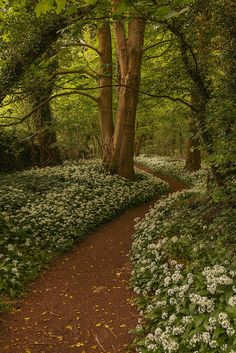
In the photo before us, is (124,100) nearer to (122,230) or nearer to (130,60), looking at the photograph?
(130,60)

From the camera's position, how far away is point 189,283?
5980mm

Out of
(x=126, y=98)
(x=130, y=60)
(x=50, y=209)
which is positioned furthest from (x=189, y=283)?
(x=130, y=60)

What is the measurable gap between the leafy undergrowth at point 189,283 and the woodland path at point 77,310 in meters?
0.41

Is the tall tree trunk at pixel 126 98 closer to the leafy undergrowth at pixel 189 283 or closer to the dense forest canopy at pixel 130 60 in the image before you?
the dense forest canopy at pixel 130 60

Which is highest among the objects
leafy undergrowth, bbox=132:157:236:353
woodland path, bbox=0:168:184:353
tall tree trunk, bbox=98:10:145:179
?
tall tree trunk, bbox=98:10:145:179

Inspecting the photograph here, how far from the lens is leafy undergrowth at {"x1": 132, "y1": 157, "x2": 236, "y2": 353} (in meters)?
4.91

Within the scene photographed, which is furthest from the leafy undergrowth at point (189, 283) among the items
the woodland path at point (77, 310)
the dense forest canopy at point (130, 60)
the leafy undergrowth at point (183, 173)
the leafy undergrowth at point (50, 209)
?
the leafy undergrowth at point (183, 173)

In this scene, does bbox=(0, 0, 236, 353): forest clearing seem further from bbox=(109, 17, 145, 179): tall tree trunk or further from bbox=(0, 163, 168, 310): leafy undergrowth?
bbox=(109, 17, 145, 179): tall tree trunk

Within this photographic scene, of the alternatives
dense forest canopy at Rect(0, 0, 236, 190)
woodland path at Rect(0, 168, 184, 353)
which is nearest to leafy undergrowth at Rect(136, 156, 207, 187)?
dense forest canopy at Rect(0, 0, 236, 190)

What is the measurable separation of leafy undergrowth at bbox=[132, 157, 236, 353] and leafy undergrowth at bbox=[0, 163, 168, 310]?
241 cm

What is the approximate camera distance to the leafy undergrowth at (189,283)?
16.1ft

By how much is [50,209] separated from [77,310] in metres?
5.24

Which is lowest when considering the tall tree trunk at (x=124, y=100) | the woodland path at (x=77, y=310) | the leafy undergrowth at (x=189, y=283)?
the woodland path at (x=77, y=310)

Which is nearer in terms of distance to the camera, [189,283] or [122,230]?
[189,283]
